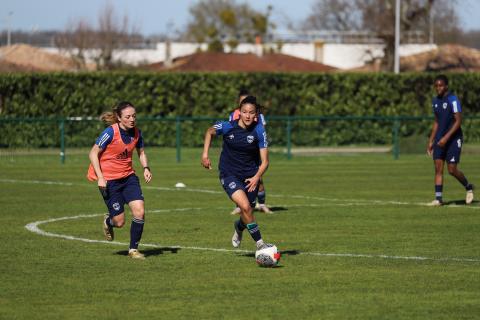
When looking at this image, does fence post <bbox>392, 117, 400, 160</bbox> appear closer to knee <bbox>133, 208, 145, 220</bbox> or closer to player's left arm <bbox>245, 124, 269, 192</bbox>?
player's left arm <bbox>245, 124, 269, 192</bbox>

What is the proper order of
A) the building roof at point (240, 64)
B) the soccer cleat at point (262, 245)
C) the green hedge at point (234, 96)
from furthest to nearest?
the building roof at point (240, 64) < the green hedge at point (234, 96) < the soccer cleat at point (262, 245)

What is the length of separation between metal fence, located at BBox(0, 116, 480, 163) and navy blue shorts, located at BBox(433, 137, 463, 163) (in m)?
16.1

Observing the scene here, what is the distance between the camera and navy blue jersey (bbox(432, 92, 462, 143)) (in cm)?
2020

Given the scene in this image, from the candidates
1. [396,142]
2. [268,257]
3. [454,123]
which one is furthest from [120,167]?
[396,142]

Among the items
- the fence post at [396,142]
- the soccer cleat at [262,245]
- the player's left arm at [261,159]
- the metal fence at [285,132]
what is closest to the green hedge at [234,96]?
the metal fence at [285,132]

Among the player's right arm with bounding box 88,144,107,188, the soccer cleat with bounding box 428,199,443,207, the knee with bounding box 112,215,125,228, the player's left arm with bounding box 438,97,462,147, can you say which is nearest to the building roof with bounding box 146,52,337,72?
the soccer cleat with bounding box 428,199,443,207

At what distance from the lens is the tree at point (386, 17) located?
223 ft

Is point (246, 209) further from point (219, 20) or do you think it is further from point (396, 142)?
point (219, 20)

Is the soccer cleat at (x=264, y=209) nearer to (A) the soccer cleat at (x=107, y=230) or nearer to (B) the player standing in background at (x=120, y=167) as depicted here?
(A) the soccer cleat at (x=107, y=230)

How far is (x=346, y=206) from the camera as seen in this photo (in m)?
20.7

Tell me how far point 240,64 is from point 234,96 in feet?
74.4

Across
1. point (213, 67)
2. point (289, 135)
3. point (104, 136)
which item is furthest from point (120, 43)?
point (104, 136)

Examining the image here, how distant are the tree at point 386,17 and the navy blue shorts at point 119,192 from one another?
168ft

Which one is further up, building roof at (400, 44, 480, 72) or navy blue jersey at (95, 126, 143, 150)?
building roof at (400, 44, 480, 72)
